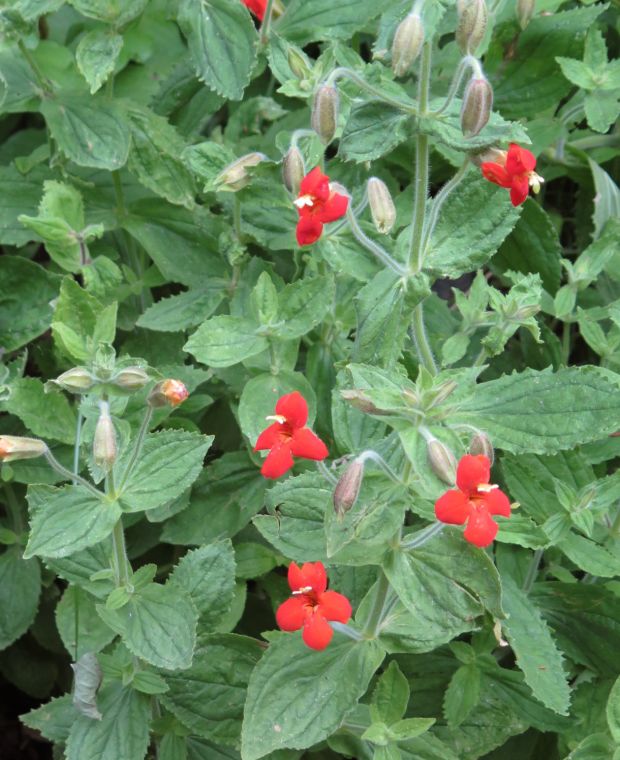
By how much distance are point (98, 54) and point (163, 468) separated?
1.19 meters

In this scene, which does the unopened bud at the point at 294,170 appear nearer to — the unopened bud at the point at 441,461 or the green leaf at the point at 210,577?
the unopened bud at the point at 441,461

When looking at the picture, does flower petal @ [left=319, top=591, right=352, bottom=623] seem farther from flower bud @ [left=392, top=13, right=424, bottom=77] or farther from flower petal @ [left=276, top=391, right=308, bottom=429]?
flower bud @ [left=392, top=13, right=424, bottom=77]

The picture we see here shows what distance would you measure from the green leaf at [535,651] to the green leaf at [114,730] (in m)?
0.80

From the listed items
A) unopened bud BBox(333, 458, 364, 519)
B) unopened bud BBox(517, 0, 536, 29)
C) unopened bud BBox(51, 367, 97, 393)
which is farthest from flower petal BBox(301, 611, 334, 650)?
unopened bud BBox(517, 0, 536, 29)

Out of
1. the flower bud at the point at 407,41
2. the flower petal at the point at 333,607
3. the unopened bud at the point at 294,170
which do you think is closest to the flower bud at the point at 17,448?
the flower petal at the point at 333,607

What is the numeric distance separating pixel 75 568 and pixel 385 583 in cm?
68

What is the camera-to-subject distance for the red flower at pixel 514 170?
1838mm

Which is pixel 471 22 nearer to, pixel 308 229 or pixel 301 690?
pixel 308 229

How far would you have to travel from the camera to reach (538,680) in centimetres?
212

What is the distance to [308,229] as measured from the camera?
191 centimetres

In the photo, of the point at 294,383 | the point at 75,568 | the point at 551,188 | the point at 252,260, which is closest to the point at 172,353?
the point at 252,260

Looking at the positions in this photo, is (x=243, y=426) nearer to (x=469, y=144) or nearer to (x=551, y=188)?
(x=469, y=144)

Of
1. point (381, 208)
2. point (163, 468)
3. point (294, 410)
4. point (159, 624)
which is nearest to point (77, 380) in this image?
point (163, 468)

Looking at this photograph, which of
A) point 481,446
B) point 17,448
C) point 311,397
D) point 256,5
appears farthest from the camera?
point 256,5
